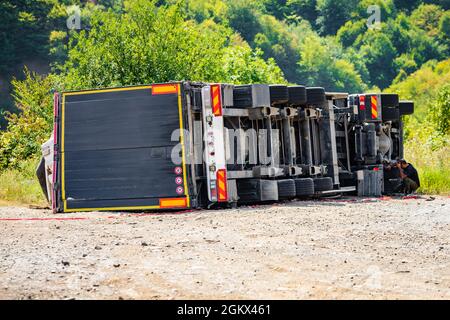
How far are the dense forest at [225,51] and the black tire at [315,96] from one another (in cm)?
444

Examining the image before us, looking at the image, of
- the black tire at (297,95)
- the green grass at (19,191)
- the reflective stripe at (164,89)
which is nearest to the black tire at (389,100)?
the black tire at (297,95)

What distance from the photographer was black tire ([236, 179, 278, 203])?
57.1 ft

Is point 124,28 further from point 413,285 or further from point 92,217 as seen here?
point 413,285

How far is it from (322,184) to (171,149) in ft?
10.7

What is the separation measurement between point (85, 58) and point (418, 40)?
433 ft

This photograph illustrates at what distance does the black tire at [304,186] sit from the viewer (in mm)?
18062

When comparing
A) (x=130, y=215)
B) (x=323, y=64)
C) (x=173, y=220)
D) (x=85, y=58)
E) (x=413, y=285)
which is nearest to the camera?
(x=413, y=285)

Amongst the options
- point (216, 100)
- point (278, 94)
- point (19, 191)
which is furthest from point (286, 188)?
point (19, 191)

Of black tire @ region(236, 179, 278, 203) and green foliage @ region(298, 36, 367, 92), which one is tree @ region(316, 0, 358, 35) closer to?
green foliage @ region(298, 36, 367, 92)

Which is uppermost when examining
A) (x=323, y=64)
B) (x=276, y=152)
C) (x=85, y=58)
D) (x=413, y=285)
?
(x=323, y=64)

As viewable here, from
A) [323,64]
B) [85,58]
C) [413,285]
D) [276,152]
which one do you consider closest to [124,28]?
[85,58]

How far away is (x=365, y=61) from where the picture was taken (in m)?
161

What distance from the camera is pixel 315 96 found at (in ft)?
63.7

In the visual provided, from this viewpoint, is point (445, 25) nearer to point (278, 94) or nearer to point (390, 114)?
point (390, 114)
